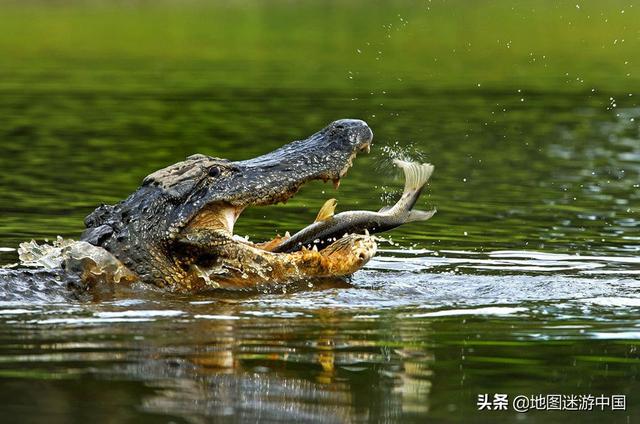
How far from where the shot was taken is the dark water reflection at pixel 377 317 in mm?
6973

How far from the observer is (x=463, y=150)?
19.5 m

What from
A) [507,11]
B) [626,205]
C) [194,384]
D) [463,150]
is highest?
[507,11]

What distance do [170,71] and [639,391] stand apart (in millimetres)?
25186

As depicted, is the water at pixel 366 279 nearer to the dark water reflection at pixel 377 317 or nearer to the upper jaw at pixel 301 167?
the dark water reflection at pixel 377 317

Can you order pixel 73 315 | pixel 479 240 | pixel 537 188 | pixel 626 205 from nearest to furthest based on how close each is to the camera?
pixel 73 315
pixel 479 240
pixel 626 205
pixel 537 188

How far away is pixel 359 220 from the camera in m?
10.4

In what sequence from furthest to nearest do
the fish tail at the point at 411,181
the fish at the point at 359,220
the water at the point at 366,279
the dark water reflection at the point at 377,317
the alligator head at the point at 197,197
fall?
the fish tail at the point at 411,181
the fish at the point at 359,220
the alligator head at the point at 197,197
the water at the point at 366,279
the dark water reflection at the point at 377,317

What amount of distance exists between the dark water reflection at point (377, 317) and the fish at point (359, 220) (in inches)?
14.4

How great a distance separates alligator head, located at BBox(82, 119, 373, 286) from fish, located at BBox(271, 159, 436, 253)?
48 centimetres

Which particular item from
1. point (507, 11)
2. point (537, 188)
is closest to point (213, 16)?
point (507, 11)

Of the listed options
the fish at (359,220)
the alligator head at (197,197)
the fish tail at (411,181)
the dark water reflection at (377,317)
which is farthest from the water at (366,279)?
the fish tail at (411,181)

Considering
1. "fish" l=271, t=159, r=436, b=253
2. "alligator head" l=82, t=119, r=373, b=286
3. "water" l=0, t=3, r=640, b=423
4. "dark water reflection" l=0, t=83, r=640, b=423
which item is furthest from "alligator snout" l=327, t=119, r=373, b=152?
"water" l=0, t=3, r=640, b=423

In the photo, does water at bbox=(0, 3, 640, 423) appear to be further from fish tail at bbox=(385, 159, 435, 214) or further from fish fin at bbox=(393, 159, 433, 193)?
fish fin at bbox=(393, 159, 433, 193)

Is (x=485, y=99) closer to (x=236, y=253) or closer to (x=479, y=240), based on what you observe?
(x=479, y=240)
